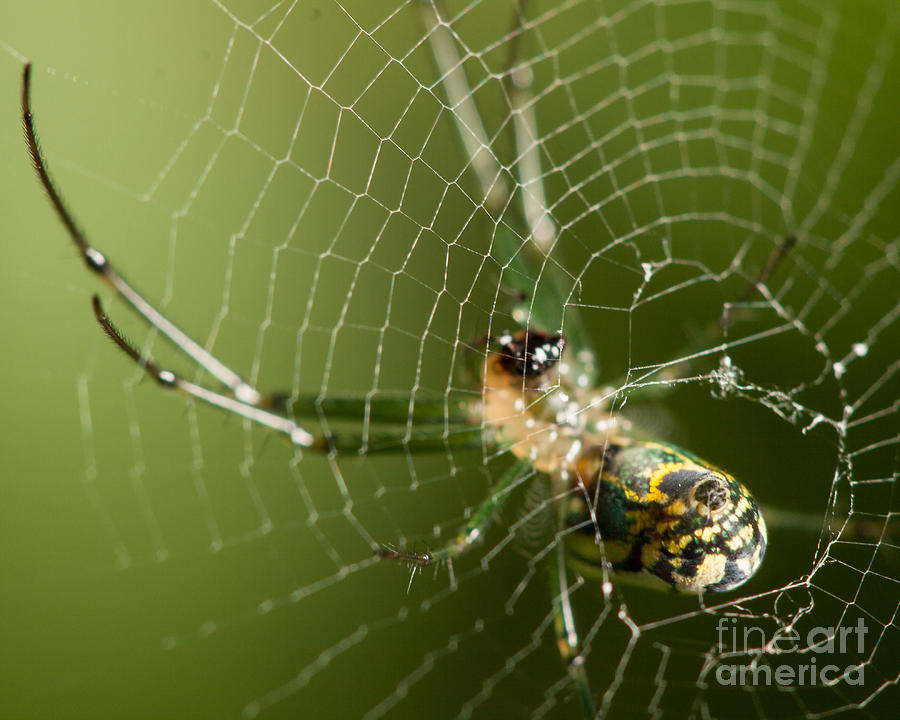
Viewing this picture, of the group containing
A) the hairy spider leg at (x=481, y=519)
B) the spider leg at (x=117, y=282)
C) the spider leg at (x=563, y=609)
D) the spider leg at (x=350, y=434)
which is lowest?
the spider leg at (x=563, y=609)

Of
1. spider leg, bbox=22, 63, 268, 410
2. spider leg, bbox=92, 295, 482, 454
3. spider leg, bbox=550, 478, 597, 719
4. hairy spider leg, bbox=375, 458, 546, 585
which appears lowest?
spider leg, bbox=550, 478, 597, 719

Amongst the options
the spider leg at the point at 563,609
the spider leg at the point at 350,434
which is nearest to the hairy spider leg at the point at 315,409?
the spider leg at the point at 350,434

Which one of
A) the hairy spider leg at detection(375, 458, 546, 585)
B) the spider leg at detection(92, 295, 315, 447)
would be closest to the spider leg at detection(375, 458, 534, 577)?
the hairy spider leg at detection(375, 458, 546, 585)

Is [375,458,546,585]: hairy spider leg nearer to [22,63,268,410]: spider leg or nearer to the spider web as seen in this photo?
the spider web

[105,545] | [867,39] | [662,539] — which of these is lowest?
[662,539]

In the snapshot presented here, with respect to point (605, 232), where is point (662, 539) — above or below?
below

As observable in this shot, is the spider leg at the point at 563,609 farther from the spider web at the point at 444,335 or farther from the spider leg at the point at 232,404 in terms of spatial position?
the spider leg at the point at 232,404

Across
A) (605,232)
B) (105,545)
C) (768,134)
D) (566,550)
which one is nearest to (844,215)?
(768,134)

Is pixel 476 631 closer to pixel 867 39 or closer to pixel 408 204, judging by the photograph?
pixel 408 204
